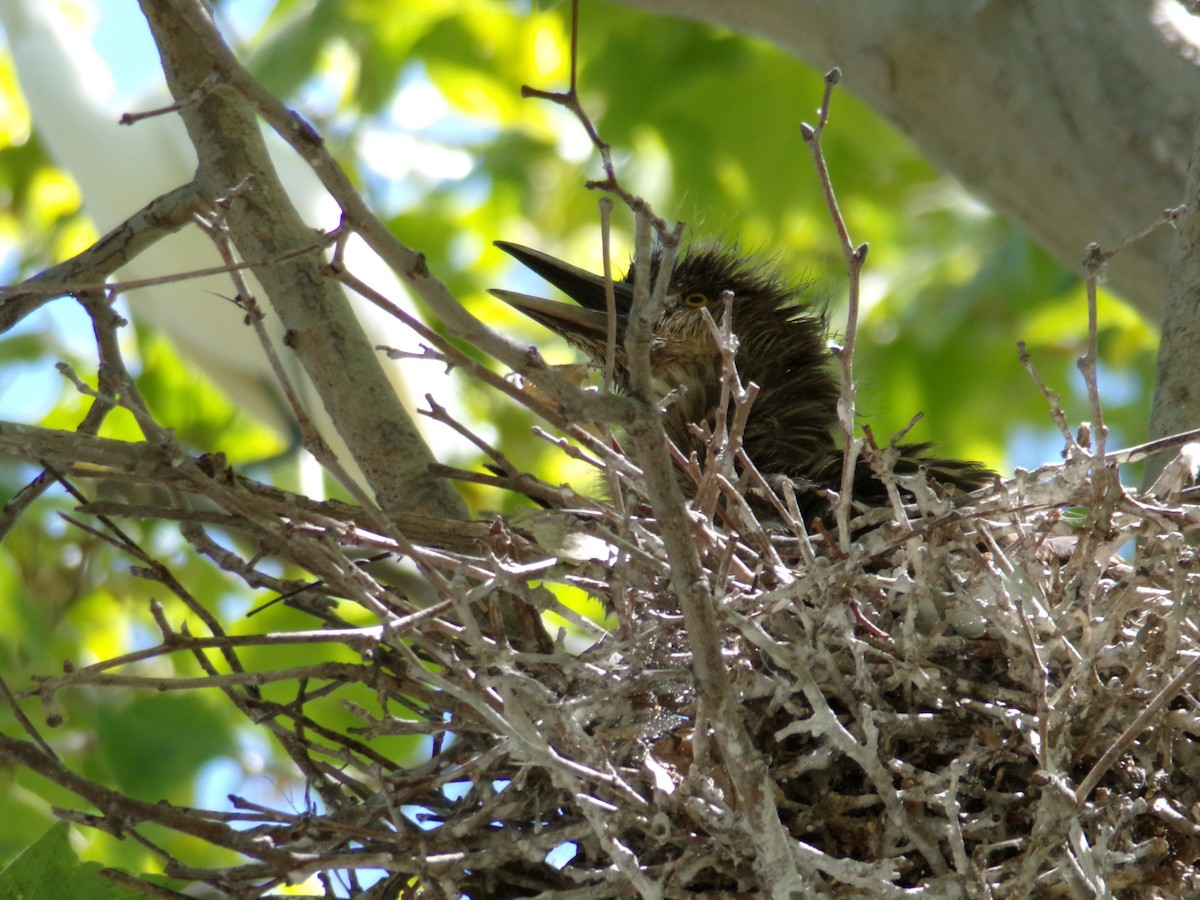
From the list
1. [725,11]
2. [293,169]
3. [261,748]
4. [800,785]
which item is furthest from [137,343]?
[800,785]

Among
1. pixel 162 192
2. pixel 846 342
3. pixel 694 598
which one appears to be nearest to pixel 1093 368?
pixel 846 342

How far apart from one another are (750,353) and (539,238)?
2.90 metres

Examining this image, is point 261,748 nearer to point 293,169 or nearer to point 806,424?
point 293,169

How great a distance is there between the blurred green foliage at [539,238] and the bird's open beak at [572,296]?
1.94 feet

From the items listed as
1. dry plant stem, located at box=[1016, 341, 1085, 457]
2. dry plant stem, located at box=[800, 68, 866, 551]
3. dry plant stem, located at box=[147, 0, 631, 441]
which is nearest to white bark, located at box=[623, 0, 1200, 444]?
dry plant stem, located at box=[1016, 341, 1085, 457]

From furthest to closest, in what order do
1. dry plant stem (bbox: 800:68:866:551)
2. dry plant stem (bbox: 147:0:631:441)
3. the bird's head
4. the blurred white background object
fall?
the blurred white background object
the bird's head
dry plant stem (bbox: 800:68:866:551)
dry plant stem (bbox: 147:0:631:441)

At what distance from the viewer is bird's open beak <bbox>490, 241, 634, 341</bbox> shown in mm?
2381

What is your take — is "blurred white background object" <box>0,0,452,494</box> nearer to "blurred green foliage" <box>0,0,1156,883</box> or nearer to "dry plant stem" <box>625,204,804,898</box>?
"blurred green foliage" <box>0,0,1156,883</box>

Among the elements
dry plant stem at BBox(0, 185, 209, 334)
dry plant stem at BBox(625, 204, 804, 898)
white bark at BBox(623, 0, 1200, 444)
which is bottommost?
dry plant stem at BBox(625, 204, 804, 898)

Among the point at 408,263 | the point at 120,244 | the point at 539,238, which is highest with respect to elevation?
the point at 539,238

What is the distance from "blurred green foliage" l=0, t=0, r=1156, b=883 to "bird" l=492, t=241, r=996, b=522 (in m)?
0.20

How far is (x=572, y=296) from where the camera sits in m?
2.59

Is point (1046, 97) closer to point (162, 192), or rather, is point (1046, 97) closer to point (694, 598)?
point (694, 598)

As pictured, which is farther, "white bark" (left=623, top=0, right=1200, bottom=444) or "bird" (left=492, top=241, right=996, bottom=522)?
"white bark" (left=623, top=0, right=1200, bottom=444)
